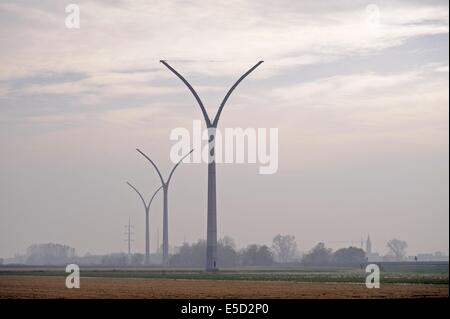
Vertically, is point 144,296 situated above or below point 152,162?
below

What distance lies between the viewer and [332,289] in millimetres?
62094

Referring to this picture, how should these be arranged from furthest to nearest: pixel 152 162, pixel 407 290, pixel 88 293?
pixel 152 162
pixel 407 290
pixel 88 293

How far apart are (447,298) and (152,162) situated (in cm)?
9272
